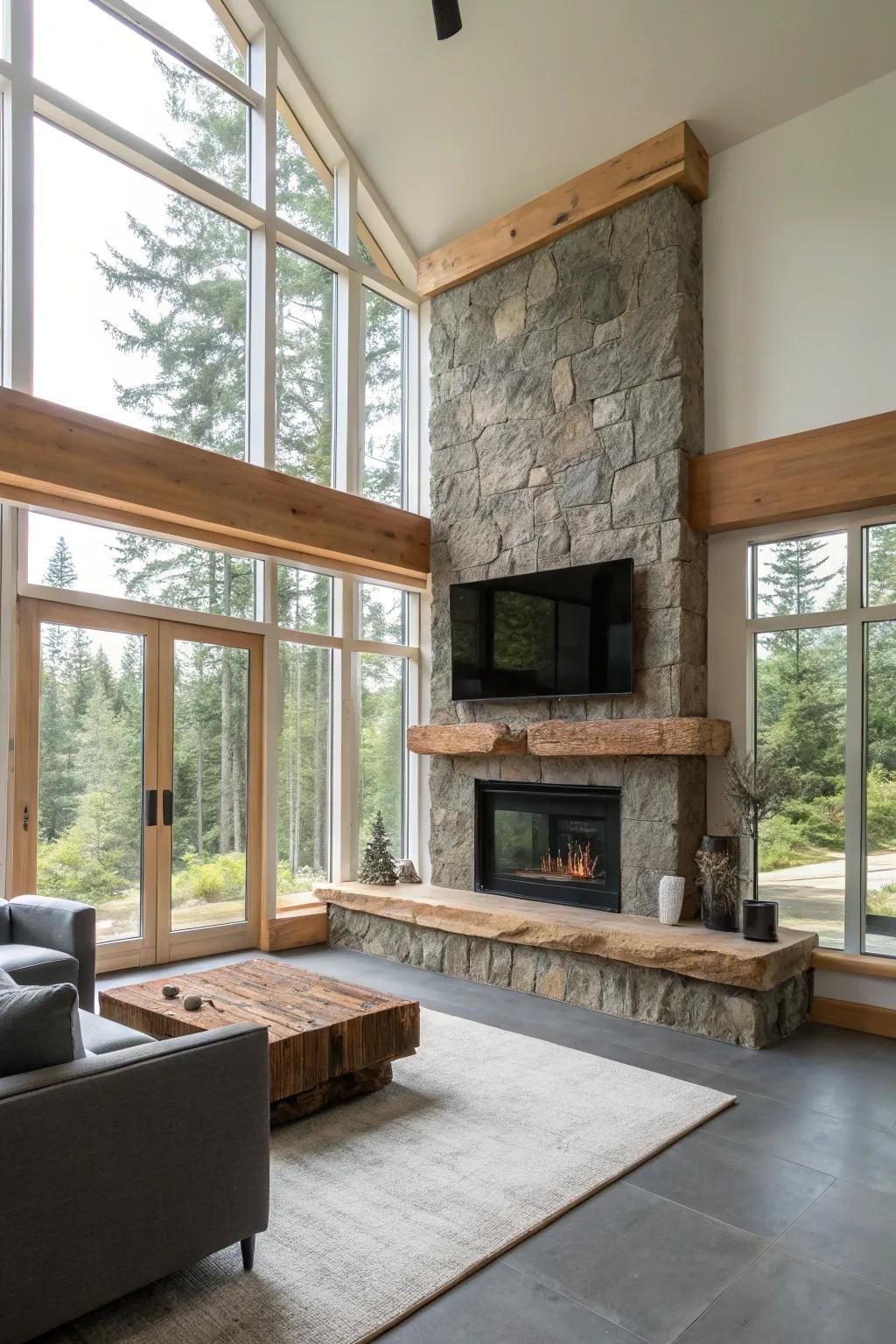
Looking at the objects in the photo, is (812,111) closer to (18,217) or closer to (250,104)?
(250,104)

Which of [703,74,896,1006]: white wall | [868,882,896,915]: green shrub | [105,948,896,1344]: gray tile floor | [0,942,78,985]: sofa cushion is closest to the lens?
[105,948,896,1344]: gray tile floor

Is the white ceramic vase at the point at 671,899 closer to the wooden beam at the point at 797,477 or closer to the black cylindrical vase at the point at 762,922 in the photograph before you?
the black cylindrical vase at the point at 762,922

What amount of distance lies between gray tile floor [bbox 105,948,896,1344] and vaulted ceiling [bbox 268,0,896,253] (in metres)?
5.17

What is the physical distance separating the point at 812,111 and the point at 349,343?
333 cm

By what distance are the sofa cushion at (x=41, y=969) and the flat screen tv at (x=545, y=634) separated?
335 cm

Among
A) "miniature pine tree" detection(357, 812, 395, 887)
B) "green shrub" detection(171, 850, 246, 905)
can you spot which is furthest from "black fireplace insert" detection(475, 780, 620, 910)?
"green shrub" detection(171, 850, 246, 905)

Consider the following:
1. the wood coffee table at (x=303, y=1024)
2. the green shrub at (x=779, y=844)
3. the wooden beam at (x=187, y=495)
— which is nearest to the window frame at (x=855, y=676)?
the green shrub at (x=779, y=844)

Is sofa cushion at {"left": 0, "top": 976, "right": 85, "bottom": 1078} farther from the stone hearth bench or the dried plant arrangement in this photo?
the dried plant arrangement

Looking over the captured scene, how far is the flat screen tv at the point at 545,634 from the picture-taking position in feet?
18.0

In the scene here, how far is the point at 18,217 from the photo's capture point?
188 inches

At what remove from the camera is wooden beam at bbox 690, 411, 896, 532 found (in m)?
4.59

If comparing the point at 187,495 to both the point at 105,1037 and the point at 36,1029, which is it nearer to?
the point at 105,1037

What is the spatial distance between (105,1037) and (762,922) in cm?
312

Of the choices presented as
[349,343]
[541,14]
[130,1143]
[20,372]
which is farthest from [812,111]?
[130,1143]
